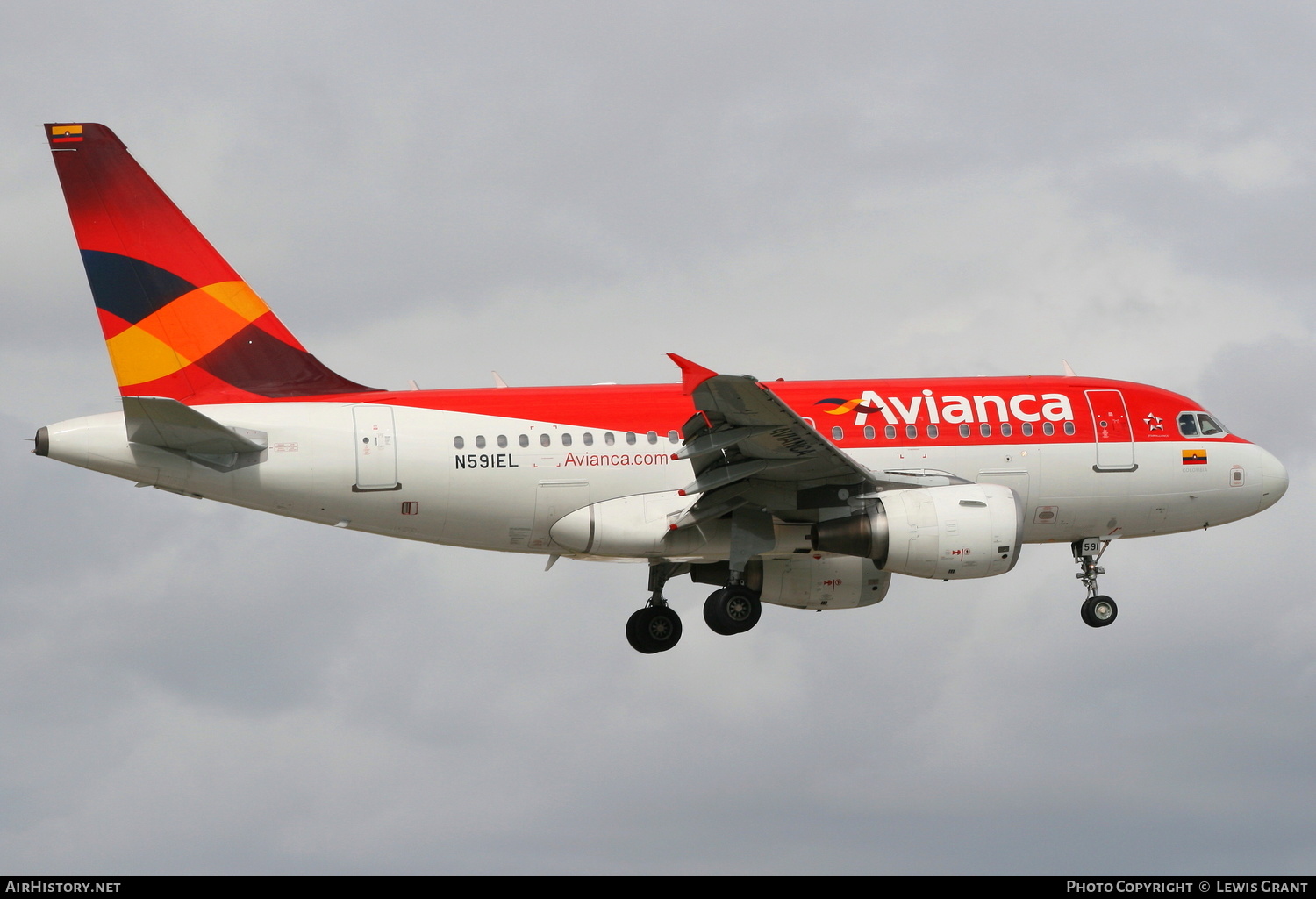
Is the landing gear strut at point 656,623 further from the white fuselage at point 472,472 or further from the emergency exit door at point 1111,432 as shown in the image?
the emergency exit door at point 1111,432

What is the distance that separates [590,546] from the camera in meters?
36.2

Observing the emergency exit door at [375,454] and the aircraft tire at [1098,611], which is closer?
the emergency exit door at [375,454]

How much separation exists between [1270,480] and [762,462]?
548 inches

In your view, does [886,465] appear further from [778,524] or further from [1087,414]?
[1087,414]

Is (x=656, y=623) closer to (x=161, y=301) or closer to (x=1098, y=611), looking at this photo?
(x=1098, y=611)

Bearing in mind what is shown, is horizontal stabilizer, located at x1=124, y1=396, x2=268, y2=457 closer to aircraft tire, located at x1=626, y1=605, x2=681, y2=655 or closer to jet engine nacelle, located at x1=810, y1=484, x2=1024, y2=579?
aircraft tire, located at x1=626, y1=605, x2=681, y2=655

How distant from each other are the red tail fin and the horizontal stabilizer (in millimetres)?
1864

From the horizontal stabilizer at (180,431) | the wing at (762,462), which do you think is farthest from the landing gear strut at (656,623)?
the horizontal stabilizer at (180,431)

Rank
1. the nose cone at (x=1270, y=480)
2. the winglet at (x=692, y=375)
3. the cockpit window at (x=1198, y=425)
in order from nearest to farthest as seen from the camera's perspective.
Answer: the winglet at (x=692, y=375) < the cockpit window at (x=1198, y=425) < the nose cone at (x=1270, y=480)

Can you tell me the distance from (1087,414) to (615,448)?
1135 centimetres

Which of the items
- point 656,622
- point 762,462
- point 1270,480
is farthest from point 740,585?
point 1270,480

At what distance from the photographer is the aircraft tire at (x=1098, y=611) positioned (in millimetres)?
39406

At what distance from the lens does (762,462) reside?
115 ft

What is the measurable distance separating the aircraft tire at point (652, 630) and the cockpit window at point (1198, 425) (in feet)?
43.5
